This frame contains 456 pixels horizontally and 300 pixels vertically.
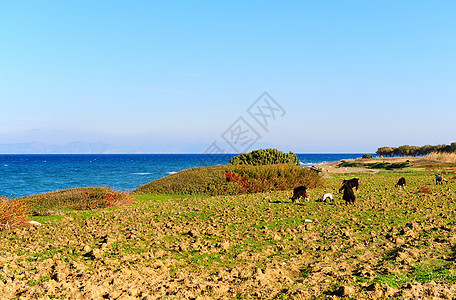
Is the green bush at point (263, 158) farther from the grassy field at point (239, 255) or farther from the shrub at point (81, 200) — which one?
the grassy field at point (239, 255)

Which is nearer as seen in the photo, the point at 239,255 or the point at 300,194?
the point at 239,255

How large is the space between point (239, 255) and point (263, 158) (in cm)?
2424

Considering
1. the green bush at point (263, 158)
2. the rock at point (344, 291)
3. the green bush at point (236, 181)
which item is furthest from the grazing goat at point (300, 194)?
the green bush at point (263, 158)

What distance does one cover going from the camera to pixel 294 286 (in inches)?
223

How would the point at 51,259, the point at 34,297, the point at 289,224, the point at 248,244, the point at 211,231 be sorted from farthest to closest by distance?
the point at 289,224 → the point at 211,231 → the point at 248,244 → the point at 51,259 → the point at 34,297

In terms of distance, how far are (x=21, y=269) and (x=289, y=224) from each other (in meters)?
7.08

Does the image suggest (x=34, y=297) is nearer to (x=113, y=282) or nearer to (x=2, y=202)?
(x=113, y=282)

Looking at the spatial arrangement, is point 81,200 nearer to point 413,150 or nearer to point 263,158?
point 263,158

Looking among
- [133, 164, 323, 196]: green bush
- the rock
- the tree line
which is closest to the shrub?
[133, 164, 323, 196]: green bush

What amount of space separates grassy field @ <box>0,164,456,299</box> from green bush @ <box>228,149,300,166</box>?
18.5 metres

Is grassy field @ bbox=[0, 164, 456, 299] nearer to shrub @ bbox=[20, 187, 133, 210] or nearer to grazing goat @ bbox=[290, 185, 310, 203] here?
grazing goat @ bbox=[290, 185, 310, 203]

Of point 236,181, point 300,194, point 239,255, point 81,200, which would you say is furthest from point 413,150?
point 239,255

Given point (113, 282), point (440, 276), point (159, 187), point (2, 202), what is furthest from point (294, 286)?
point (159, 187)

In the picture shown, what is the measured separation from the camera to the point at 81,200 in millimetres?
16781
